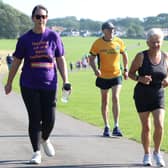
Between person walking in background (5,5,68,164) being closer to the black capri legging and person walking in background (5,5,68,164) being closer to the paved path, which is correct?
the black capri legging

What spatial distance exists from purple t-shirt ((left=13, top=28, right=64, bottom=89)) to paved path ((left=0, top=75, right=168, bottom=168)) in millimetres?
1047

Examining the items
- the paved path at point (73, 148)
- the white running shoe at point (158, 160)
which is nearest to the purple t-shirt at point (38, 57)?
the paved path at point (73, 148)

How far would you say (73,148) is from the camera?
10.2m

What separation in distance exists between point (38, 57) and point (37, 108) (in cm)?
65

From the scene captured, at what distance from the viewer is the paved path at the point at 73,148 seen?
8.84 m

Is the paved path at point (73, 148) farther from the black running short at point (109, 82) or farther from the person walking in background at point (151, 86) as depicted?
the black running short at point (109, 82)

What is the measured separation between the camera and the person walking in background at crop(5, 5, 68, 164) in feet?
28.4

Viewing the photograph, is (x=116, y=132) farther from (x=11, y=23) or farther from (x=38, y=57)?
(x=11, y=23)

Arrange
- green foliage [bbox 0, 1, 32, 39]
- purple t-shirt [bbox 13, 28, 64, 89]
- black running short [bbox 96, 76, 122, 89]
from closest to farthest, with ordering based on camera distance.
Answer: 1. purple t-shirt [bbox 13, 28, 64, 89]
2. black running short [bbox 96, 76, 122, 89]
3. green foliage [bbox 0, 1, 32, 39]

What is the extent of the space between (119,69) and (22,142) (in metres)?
2.16

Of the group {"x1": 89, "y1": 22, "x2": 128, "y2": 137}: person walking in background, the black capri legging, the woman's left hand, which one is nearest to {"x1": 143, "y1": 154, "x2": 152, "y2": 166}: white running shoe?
the woman's left hand

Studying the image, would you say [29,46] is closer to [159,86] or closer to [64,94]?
[64,94]

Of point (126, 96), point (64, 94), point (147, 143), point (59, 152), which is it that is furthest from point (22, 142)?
point (126, 96)

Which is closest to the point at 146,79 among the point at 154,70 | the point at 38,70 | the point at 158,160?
the point at 154,70
